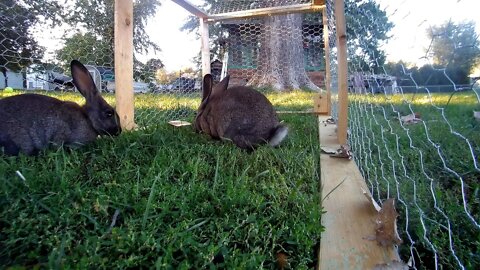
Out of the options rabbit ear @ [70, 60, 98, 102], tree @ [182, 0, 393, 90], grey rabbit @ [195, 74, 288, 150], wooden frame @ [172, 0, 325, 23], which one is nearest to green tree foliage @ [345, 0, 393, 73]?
grey rabbit @ [195, 74, 288, 150]

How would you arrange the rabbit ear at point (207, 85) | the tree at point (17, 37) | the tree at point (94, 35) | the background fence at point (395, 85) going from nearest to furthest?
the background fence at point (395, 85) < the tree at point (17, 37) < the rabbit ear at point (207, 85) < the tree at point (94, 35)

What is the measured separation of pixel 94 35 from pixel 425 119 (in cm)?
375

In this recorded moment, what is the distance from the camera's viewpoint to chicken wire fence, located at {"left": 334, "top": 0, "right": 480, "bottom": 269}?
2.96ft

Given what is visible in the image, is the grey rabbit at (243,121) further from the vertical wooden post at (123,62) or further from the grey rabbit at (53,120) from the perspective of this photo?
the grey rabbit at (53,120)

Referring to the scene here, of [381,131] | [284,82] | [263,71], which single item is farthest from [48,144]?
[284,82]

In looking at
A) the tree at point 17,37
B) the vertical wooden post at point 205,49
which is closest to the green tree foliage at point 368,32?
the vertical wooden post at point 205,49

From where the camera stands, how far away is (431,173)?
1.74 meters

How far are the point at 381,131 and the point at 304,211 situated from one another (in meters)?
1.02

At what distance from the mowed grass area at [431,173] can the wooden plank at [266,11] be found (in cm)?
281

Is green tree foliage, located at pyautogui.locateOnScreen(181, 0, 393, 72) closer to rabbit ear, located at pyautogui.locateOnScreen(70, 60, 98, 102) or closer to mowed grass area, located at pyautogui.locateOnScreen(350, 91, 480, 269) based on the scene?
mowed grass area, located at pyautogui.locateOnScreen(350, 91, 480, 269)

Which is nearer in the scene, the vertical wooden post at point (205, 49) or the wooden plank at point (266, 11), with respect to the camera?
the wooden plank at point (266, 11)

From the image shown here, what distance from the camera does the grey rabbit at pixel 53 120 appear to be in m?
2.15

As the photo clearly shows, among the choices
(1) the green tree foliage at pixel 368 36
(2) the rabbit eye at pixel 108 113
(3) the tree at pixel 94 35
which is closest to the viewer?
(1) the green tree foliage at pixel 368 36

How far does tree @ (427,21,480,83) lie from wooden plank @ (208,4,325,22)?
4109 millimetres
